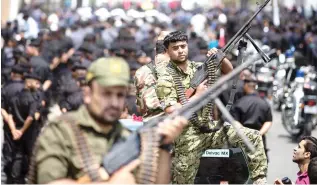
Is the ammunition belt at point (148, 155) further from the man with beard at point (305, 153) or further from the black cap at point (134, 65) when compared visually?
the black cap at point (134, 65)

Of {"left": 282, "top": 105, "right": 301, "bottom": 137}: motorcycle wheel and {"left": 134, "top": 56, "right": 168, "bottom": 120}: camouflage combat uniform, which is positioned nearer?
{"left": 134, "top": 56, "right": 168, "bottom": 120}: camouflage combat uniform

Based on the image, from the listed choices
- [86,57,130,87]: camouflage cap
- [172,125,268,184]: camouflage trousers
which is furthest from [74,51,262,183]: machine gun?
[172,125,268,184]: camouflage trousers

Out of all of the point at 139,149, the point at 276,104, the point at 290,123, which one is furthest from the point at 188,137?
the point at 276,104

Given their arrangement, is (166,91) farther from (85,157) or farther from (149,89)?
(85,157)

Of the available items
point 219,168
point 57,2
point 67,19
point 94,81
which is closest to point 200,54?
point 219,168

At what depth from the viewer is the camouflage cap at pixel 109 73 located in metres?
4.11

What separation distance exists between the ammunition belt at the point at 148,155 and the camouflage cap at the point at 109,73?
0.27m

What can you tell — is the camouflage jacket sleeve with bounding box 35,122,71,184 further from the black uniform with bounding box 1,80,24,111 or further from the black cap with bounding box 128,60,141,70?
the black cap with bounding box 128,60,141,70

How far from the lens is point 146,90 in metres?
7.70

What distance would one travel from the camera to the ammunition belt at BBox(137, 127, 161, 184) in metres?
4.19

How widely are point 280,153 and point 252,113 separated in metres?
3.31

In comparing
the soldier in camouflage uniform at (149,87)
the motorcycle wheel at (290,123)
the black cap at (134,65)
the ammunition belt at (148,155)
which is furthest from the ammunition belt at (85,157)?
the motorcycle wheel at (290,123)

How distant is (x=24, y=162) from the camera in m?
11.8

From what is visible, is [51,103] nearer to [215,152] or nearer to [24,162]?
[24,162]
